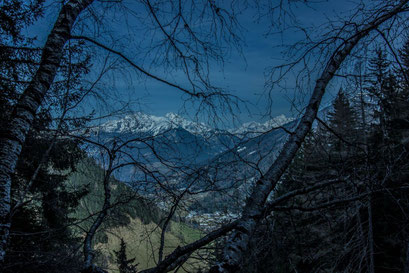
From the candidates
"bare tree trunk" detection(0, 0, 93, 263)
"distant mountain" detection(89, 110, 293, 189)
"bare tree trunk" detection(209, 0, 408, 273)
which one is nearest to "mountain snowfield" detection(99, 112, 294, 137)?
"distant mountain" detection(89, 110, 293, 189)

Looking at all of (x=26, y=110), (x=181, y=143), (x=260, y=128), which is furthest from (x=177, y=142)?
(x=26, y=110)

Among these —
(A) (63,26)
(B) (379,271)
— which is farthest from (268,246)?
(B) (379,271)

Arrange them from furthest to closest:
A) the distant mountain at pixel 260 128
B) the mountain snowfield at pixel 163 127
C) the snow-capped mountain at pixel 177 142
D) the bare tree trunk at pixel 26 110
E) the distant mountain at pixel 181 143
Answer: the mountain snowfield at pixel 163 127
the snow-capped mountain at pixel 177 142
the distant mountain at pixel 181 143
the distant mountain at pixel 260 128
the bare tree trunk at pixel 26 110

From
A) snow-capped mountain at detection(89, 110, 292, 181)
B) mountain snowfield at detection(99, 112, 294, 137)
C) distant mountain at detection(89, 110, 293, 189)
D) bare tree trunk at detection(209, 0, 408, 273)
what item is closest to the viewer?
bare tree trunk at detection(209, 0, 408, 273)

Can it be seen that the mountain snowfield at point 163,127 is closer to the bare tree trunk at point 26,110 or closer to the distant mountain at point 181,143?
the distant mountain at point 181,143

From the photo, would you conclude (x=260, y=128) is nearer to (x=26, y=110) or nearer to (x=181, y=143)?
(x=181, y=143)

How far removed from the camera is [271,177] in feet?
5.06

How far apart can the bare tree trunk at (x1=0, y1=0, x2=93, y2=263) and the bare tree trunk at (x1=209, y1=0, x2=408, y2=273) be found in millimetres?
1384

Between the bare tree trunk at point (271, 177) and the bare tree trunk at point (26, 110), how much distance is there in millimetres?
1384

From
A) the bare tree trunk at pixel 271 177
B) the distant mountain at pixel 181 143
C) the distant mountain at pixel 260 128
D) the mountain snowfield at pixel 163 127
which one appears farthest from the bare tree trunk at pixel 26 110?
the distant mountain at pixel 260 128

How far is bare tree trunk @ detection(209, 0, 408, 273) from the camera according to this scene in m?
1.16

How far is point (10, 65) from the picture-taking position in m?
3.15

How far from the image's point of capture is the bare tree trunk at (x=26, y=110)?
4.63 ft

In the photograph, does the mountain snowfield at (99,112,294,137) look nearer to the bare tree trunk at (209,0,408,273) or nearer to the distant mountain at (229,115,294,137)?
the distant mountain at (229,115,294,137)
